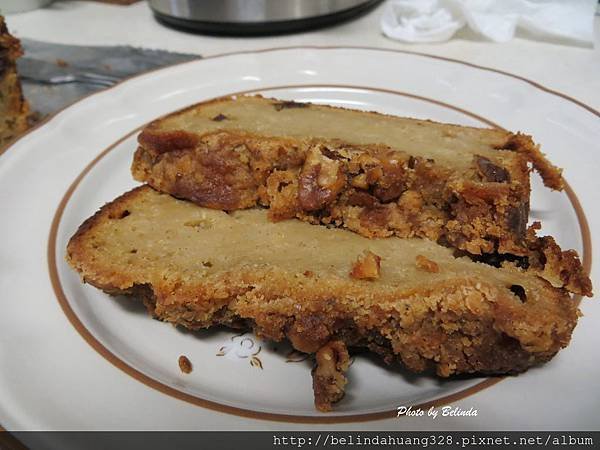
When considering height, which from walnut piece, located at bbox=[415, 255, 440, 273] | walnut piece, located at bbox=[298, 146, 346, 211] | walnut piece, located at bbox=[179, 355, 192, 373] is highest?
walnut piece, located at bbox=[298, 146, 346, 211]

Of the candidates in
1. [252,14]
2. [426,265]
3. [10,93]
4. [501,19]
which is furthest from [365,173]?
[501,19]

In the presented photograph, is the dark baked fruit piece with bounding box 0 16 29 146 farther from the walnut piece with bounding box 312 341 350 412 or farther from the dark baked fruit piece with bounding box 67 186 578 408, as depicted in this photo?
the walnut piece with bounding box 312 341 350 412

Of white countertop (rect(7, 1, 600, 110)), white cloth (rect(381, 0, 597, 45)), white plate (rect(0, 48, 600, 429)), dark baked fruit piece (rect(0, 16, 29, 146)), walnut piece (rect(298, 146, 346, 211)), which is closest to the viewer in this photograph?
white plate (rect(0, 48, 600, 429))

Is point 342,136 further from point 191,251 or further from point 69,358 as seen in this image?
point 69,358

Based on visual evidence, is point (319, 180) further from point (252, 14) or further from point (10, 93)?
point (252, 14)

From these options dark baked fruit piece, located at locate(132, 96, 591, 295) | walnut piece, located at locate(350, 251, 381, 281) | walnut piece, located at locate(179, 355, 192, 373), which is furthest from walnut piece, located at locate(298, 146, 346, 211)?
walnut piece, located at locate(179, 355, 192, 373)

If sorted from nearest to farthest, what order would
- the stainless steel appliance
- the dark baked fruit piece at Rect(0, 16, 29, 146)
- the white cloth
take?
the dark baked fruit piece at Rect(0, 16, 29, 146), the white cloth, the stainless steel appliance

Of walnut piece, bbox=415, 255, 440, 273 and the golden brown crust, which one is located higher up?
the golden brown crust

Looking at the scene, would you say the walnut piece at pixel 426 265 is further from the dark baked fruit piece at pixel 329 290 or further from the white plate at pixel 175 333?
the white plate at pixel 175 333
